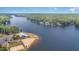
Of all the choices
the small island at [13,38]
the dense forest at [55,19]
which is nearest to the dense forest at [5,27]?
the small island at [13,38]

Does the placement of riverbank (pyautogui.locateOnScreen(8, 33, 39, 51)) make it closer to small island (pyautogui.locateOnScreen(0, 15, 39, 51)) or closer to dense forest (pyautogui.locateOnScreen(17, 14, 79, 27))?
small island (pyautogui.locateOnScreen(0, 15, 39, 51))

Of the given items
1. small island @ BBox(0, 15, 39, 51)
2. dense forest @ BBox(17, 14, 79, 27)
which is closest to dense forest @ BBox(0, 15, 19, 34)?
small island @ BBox(0, 15, 39, 51)

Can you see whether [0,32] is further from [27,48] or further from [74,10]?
[74,10]

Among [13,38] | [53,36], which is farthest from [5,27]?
[53,36]

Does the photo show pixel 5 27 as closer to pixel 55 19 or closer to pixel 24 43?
pixel 24 43
